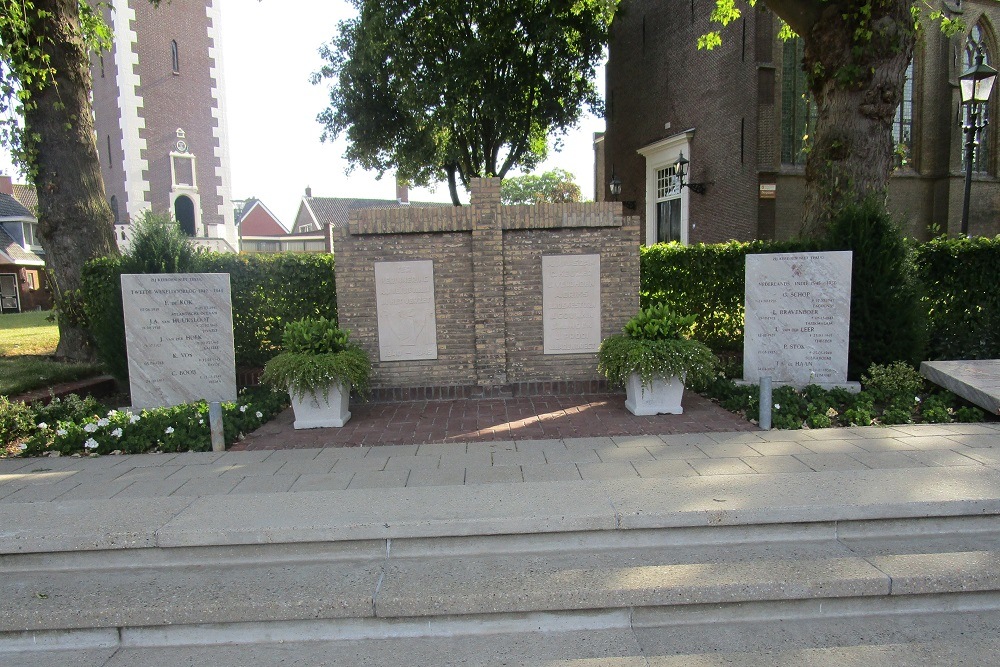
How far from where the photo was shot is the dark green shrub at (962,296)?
8758mm

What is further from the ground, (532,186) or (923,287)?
(532,186)

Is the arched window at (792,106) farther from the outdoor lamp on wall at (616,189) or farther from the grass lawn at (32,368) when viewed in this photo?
the grass lawn at (32,368)

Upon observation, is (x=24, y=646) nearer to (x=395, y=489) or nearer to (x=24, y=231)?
(x=395, y=489)

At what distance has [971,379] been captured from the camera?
707 centimetres

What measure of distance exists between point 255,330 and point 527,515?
651 centimetres

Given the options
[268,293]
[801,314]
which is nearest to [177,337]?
[268,293]

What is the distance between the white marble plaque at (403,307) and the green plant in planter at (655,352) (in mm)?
2400

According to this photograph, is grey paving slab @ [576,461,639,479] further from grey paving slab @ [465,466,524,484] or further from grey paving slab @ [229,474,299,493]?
grey paving slab @ [229,474,299,493]

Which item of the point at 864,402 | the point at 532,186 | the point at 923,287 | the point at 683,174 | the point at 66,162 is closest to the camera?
the point at 864,402

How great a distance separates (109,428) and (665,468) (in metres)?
5.73

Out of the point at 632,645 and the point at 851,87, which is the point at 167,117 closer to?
the point at 851,87

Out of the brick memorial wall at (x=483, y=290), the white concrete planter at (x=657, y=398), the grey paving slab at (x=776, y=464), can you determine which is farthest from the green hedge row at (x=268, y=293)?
the grey paving slab at (x=776, y=464)

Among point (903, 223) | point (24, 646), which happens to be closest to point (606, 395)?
point (903, 223)

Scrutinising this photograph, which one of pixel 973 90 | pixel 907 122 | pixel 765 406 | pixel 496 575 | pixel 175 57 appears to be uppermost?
pixel 175 57
